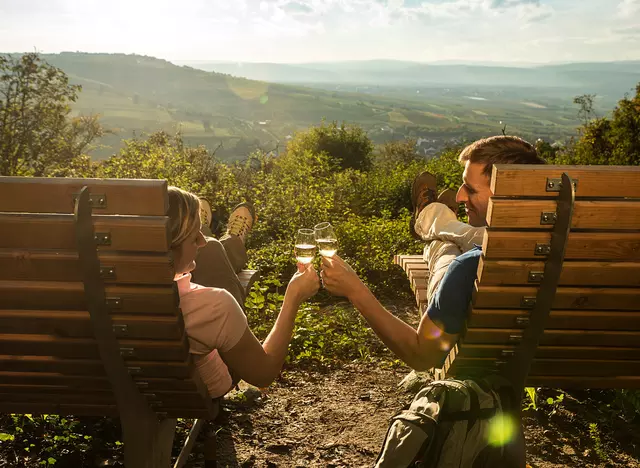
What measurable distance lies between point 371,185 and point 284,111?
4524 inches

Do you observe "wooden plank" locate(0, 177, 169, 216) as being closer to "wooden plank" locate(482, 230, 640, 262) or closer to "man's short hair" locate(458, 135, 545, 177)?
"wooden plank" locate(482, 230, 640, 262)

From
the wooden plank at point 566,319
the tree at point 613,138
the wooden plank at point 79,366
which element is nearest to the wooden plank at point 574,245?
the wooden plank at point 566,319

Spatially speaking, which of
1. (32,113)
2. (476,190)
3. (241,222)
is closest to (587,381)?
(476,190)

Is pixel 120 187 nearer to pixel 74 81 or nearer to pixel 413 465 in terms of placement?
pixel 413 465

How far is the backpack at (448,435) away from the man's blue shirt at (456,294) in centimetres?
28

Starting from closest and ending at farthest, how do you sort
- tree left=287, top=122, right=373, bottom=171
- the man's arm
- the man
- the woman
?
1. the woman
2. the man
3. the man's arm
4. tree left=287, top=122, right=373, bottom=171

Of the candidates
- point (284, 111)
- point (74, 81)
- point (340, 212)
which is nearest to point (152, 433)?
point (340, 212)

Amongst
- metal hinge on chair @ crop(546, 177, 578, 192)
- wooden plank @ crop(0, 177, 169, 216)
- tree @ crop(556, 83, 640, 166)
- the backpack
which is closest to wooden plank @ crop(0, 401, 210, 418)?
the backpack

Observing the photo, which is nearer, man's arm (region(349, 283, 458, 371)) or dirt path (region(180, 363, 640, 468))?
man's arm (region(349, 283, 458, 371))

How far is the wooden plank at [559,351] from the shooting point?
2.48 m

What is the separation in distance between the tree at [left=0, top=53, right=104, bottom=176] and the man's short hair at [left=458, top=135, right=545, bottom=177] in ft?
40.0

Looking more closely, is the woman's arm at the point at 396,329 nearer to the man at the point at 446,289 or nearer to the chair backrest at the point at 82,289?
the man at the point at 446,289

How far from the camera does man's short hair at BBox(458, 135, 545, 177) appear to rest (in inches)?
108

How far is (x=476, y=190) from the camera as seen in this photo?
2.92 metres
